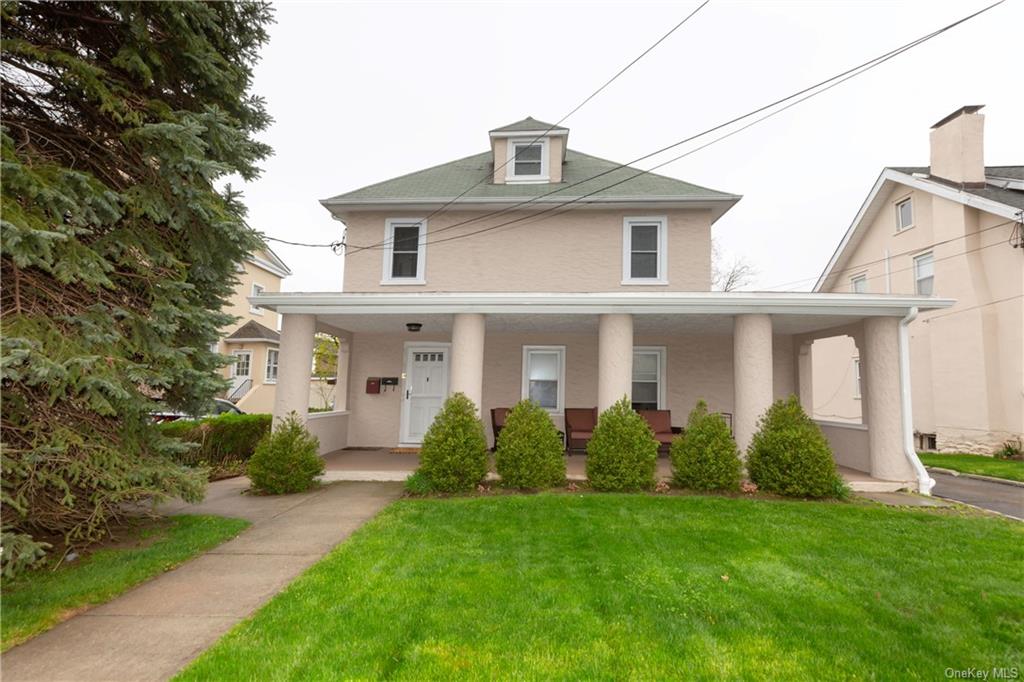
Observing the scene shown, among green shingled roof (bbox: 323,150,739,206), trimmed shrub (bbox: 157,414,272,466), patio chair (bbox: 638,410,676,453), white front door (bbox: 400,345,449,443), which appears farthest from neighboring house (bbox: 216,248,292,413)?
patio chair (bbox: 638,410,676,453)

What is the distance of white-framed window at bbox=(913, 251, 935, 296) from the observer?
1465 centimetres

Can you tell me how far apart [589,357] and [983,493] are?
7.81m

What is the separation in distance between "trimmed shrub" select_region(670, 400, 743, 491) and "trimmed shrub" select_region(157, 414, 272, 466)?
27.9 feet

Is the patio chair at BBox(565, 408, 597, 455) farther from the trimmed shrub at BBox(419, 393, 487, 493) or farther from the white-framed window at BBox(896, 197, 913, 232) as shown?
the white-framed window at BBox(896, 197, 913, 232)

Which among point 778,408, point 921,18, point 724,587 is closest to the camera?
point 724,587

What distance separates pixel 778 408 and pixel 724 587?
425 centimetres

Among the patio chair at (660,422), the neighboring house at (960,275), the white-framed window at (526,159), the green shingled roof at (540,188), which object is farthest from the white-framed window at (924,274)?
the white-framed window at (526,159)

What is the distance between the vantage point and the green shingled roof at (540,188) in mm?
10703

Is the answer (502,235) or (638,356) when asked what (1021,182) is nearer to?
(638,356)

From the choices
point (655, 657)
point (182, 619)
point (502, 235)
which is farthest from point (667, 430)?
point (182, 619)

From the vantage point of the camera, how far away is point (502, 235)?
443 inches

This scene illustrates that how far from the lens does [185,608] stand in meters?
3.60

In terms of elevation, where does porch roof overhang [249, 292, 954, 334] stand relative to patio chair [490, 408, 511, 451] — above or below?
above

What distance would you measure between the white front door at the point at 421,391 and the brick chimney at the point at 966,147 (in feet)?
54.8
